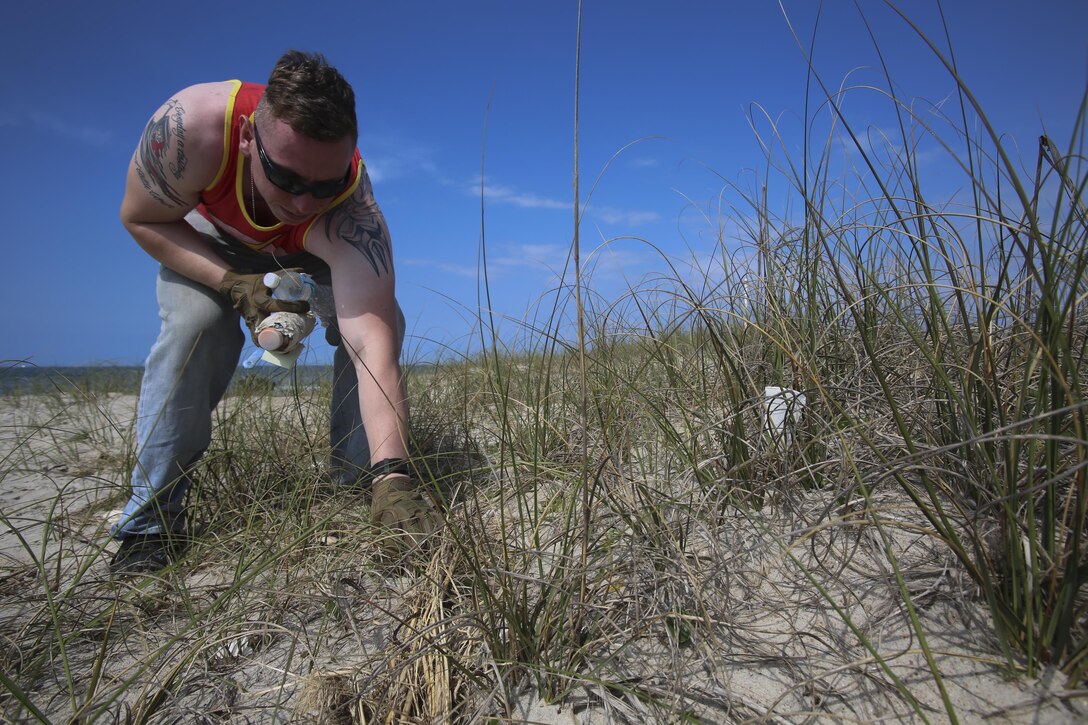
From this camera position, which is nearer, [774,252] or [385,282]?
[774,252]

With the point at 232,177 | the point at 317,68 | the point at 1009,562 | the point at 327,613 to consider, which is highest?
the point at 317,68

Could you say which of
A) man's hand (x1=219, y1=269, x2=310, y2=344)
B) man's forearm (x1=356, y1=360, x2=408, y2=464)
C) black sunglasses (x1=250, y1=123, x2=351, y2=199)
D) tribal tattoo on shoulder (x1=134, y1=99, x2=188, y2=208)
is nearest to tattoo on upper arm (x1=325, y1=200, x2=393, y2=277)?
black sunglasses (x1=250, y1=123, x2=351, y2=199)

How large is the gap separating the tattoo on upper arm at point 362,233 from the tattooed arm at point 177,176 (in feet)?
1.37

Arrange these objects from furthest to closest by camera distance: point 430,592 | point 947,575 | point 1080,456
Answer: point 430,592, point 947,575, point 1080,456

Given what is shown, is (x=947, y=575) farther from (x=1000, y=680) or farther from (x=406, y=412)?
(x=406, y=412)

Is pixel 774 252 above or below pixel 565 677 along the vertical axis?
above

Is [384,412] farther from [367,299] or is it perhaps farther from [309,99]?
[309,99]

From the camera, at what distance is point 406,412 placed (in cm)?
190

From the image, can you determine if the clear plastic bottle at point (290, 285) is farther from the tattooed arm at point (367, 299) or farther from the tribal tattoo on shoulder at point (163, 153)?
the tribal tattoo on shoulder at point (163, 153)

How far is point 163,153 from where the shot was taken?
1918 mm

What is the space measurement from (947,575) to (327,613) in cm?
126

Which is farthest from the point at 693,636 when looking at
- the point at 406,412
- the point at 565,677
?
the point at 406,412

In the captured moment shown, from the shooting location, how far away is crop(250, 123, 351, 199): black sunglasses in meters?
1.87

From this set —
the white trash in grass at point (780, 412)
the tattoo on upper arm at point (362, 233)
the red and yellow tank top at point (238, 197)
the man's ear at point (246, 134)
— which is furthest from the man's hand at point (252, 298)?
the white trash in grass at point (780, 412)
